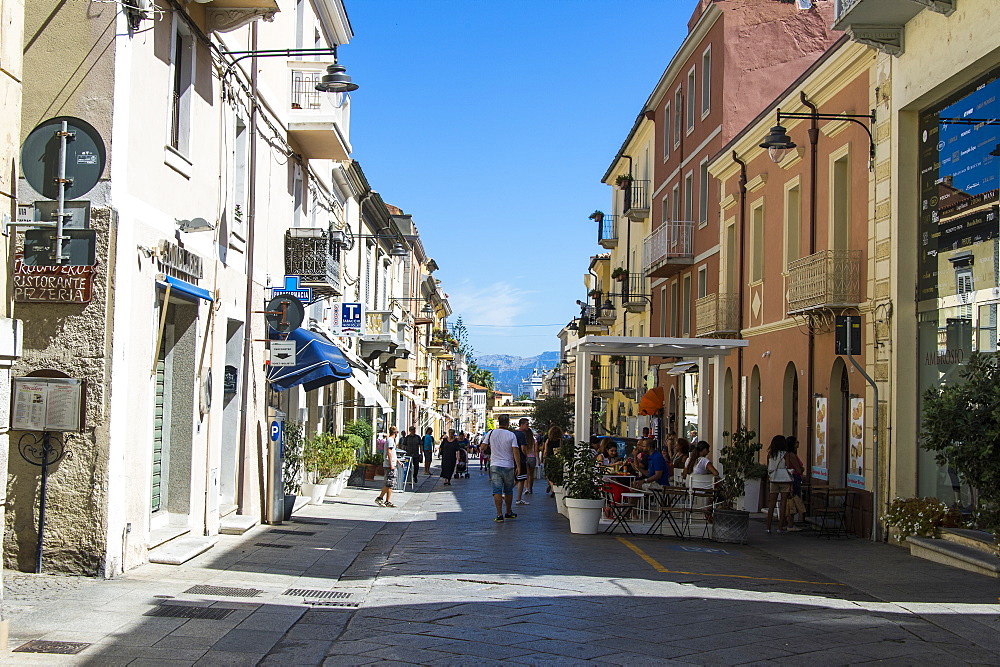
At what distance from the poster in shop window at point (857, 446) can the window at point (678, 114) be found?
18223mm

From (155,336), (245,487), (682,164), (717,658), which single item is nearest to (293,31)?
(245,487)

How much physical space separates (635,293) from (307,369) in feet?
84.2

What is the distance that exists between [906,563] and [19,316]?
10.4 m

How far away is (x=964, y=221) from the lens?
1394cm

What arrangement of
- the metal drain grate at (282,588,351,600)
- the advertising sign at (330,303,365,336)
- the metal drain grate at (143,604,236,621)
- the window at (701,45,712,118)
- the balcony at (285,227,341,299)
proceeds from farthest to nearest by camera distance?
the window at (701,45,712,118) < the advertising sign at (330,303,365,336) < the balcony at (285,227,341,299) < the metal drain grate at (282,588,351,600) < the metal drain grate at (143,604,236,621)

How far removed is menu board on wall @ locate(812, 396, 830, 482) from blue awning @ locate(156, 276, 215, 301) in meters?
11.3

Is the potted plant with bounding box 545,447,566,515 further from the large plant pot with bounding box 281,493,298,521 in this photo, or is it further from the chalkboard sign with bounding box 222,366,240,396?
the chalkboard sign with bounding box 222,366,240,396

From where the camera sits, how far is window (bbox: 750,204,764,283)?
2455cm

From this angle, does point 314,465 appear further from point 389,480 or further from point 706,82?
point 706,82

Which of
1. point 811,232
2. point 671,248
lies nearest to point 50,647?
point 811,232

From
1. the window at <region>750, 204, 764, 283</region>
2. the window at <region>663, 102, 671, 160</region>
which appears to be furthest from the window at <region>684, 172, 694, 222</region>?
the window at <region>750, 204, 764, 283</region>

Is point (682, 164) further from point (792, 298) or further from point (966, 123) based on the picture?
point (966, 123)

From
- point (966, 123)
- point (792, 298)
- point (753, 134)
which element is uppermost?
point (753, 134)

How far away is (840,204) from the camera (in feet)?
62.2
